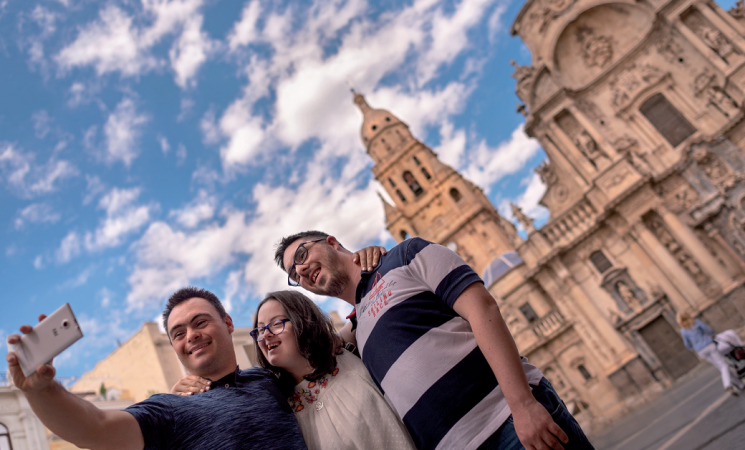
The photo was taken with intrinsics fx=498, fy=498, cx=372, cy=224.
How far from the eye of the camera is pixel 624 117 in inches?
927

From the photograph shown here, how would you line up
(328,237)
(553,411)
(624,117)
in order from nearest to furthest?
(553,411) → (328,237) → (624,117)

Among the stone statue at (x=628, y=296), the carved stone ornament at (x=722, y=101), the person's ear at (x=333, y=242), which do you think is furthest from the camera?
the stone statue at (x=628, y=296)

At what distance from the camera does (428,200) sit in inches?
1494

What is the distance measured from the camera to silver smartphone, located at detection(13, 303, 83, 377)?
1.63 meters

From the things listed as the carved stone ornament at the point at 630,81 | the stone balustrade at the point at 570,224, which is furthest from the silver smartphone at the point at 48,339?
the carved stone ornament at the point at 630,81

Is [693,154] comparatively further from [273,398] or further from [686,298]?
[273,398]

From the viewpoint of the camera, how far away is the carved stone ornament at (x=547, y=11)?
24453mm

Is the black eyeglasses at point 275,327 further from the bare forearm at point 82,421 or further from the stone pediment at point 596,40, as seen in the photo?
the stone pediment at point 596,40

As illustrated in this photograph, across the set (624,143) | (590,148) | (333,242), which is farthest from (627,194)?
(333,242)

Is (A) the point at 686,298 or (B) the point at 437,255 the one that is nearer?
(B) the point at 437,255

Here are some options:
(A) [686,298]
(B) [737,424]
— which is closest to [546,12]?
(A) [686,298]

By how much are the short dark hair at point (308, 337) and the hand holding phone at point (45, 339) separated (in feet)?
4.28

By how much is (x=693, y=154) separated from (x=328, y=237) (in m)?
22.2

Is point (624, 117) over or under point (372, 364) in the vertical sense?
over
